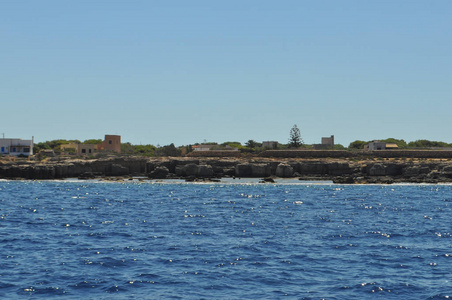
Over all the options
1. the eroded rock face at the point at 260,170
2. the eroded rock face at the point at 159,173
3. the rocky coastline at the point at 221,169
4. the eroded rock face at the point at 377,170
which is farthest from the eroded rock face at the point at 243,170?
the eroded rock face at the point at 377,170

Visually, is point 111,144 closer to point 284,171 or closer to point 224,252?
point 284,171

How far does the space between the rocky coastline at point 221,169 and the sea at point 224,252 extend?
160ft

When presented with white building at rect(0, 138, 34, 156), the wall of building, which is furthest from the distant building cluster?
white building at rect(0, 138, 34, 156)

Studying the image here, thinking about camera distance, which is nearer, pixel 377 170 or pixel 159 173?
pixel 377 170

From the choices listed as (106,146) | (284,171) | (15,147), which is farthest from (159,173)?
(15,147)

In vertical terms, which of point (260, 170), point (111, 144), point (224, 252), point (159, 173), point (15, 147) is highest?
point (111, 144)

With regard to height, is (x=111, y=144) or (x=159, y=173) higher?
(x=111, y=144)

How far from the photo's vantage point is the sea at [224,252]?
67.1 ft

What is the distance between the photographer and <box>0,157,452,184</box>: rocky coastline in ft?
318

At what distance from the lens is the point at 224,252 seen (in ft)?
89.5

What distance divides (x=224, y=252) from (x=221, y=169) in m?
77.1

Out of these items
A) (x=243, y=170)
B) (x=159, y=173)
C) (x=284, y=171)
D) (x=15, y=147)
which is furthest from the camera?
(x=15, y=147)

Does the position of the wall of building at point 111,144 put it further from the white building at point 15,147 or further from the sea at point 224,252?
the sea at point 224,252

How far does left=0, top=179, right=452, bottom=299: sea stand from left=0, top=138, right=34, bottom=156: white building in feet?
341
